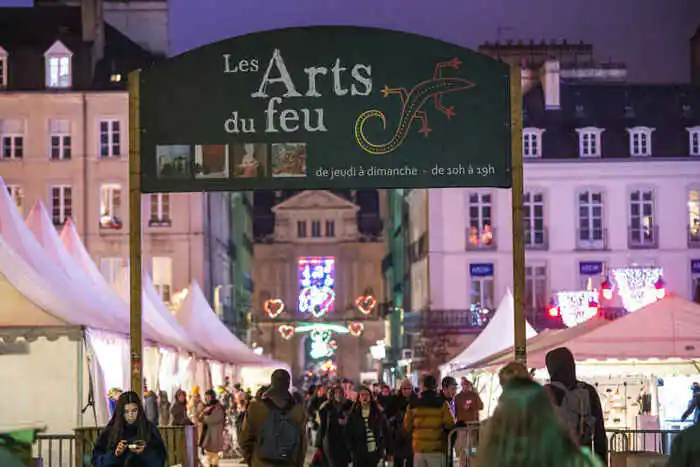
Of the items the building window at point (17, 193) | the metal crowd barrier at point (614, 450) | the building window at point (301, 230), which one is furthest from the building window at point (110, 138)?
the building window at point (301, 230)

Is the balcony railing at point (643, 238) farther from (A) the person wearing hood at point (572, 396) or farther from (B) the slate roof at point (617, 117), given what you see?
(A) the person wearing hood at point (572, 396)

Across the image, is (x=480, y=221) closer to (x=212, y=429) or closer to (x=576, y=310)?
(x=576, y=310)

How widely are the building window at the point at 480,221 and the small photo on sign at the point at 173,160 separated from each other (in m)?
44.3

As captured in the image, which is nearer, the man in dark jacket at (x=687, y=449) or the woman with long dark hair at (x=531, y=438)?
the woman with long dark hair at (x=531, y=438)

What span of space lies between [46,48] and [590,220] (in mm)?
22691

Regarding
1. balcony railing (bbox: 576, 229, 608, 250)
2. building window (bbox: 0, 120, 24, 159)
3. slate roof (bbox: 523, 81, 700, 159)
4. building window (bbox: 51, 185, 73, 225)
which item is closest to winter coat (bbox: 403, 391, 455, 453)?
building window (bbox: 51, 185, 73, 225)

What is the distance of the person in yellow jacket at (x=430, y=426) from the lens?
15.9 m

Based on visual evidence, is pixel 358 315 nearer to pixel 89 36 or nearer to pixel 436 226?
pixel 436 226

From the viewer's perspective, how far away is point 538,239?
5888 cm

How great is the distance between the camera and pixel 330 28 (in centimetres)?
1475

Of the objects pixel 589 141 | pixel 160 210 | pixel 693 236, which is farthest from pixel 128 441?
pixel 589 141

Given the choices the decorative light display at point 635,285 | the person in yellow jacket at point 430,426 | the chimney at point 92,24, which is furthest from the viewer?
the chimney at point 92,24

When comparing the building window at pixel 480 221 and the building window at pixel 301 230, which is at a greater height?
the building window at pixel 301 230

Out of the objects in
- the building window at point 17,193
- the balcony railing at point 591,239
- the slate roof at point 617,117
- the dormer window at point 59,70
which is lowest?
the balcony railing at point 591,239
